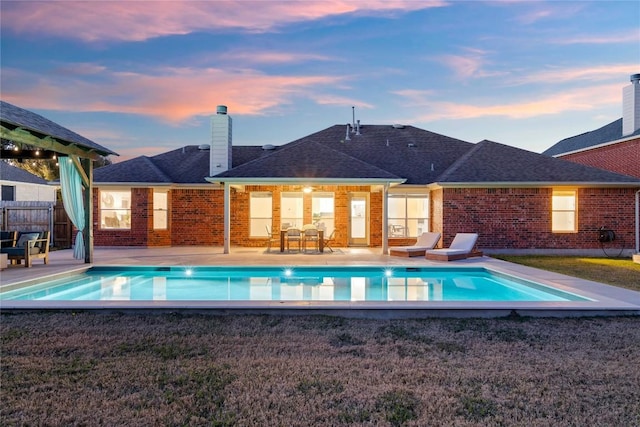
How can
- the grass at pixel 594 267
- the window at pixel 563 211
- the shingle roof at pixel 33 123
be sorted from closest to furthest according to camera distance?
the shingle roof at pixel 33 123 → the grass at pixel 594 267 → the window at pixel 563 211

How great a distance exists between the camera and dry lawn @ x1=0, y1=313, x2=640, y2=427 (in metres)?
3.23

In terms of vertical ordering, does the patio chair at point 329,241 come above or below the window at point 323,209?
below

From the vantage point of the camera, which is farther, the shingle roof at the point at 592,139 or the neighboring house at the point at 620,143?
the shingle roof at the point at 592,139

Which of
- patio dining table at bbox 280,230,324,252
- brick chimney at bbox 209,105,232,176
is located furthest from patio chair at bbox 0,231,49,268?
patio dining table at bbox 280,230,324,252

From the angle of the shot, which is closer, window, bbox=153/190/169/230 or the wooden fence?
window, bbox=153/190/169/230

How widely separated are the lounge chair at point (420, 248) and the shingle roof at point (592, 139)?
11.6 meters

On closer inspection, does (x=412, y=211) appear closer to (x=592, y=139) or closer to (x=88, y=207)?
(x=88, y=207)

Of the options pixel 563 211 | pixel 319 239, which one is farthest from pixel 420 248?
pixel 563 211

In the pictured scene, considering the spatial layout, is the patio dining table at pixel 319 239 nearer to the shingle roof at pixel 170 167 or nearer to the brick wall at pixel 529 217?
the shingle roof at pixel 170 167

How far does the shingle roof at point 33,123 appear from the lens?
26.7 ft

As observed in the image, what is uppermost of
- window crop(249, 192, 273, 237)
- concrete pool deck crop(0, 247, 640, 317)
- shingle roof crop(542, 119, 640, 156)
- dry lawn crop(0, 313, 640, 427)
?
shingle roof crop(542, 119, 640, 156)

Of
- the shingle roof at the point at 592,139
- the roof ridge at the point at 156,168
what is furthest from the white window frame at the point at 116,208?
the shingle roof at the point at 592,139

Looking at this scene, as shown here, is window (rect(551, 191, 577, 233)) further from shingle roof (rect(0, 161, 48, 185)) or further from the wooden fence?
shingle roof (rect(0, 161, 48, 185))

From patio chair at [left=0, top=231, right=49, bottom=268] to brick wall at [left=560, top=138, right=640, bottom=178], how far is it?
899 inches
